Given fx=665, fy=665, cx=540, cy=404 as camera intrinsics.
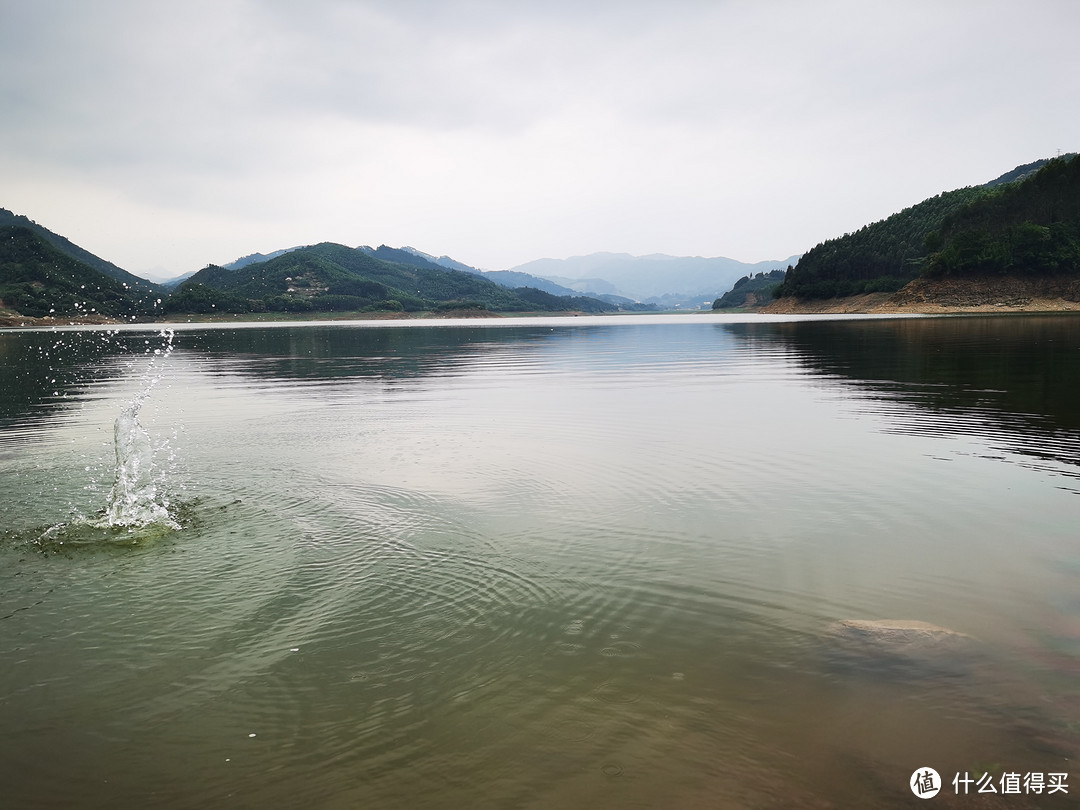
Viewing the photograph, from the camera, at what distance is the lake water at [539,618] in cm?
533

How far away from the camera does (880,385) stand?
2983 cm

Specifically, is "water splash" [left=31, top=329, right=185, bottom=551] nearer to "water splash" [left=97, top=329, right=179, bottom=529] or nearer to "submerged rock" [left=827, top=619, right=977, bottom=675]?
"water splash" [left=97, top=329, right=179, bottom=529]

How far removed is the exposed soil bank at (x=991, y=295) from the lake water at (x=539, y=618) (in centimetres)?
13184

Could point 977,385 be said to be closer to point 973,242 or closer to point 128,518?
point 128,518

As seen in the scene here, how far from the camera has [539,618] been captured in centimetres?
794

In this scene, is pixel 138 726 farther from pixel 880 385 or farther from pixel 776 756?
pixel 880 385

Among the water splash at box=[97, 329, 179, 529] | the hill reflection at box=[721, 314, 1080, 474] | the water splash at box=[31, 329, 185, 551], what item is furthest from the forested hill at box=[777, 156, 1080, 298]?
the water splash at box=[31, 329, 185, 551]

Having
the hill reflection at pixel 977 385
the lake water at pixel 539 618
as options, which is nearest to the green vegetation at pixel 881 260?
the hill reflection at pixel 977 385

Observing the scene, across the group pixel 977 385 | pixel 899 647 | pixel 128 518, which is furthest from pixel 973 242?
pixel 128 518

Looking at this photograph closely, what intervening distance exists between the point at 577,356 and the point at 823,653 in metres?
47.1

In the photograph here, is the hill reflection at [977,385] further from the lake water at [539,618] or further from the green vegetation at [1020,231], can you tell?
the green vegetation at [1020,231]

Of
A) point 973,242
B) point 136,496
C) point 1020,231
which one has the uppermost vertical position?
point 1020,231

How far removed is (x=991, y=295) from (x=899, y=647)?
149 m

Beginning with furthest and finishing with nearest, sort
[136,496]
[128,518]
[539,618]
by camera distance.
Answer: [136,496], [128,518], [539,618]
